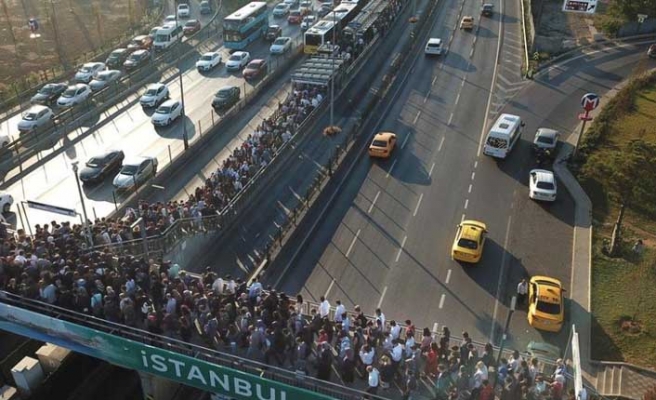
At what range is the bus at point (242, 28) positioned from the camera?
58156 mm

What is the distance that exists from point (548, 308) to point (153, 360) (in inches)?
608

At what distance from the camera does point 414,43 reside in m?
58.7

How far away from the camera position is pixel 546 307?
23.8 m

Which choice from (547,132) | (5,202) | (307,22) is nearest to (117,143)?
(5,202)

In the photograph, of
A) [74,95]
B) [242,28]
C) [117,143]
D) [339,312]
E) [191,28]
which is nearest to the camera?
[339,312]

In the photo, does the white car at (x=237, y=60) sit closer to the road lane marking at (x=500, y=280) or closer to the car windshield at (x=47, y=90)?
the car windshield at (x=47, y=90)

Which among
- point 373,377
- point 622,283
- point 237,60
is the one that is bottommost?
point 237,60

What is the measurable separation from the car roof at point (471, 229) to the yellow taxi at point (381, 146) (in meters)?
9.51

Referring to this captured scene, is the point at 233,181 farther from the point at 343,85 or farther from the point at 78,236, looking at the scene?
the point at 343,85

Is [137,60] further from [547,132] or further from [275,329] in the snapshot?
[275,329]

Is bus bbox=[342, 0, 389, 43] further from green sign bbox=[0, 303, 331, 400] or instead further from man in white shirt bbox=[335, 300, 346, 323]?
green sign bbox=[0, 303, 331, 400]

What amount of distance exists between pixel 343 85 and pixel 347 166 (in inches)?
544

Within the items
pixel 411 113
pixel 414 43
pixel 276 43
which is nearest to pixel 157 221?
pixel 411 113

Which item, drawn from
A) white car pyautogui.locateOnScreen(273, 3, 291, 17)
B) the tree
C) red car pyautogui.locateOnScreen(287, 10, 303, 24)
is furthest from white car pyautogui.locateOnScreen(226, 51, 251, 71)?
the tree
